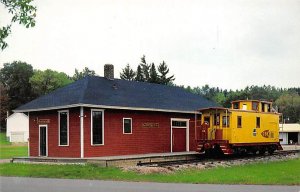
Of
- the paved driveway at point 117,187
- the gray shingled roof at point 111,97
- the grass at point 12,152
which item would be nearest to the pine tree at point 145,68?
the grass at point 12,152

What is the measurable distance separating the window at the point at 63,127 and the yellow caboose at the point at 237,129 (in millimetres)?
8485

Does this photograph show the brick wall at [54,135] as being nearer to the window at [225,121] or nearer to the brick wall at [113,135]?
the brick wall at [113,135]

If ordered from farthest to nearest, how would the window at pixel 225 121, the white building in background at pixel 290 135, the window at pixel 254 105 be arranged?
the white building in background at pixel 290 135
the window at pixel 254 105
the window at pixel 225 121

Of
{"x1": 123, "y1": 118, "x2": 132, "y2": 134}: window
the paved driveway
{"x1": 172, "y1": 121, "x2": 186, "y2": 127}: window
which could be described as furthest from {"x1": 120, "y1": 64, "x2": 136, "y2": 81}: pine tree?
the paved driveway

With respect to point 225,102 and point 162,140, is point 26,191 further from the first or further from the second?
point 225,102

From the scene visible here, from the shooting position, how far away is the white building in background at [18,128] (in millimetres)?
77312

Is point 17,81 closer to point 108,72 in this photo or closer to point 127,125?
point 108,72

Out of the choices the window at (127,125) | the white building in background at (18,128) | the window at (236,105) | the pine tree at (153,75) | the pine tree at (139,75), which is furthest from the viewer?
the pine tree at (139,75)

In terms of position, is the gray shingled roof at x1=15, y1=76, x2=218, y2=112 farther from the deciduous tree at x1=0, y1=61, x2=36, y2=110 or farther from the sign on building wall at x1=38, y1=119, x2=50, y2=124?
the deciduous tree at x1=0, y1=61, x2=36, y2=110

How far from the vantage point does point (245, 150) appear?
104ft

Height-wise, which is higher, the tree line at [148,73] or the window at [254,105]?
the tree line at [148,73]

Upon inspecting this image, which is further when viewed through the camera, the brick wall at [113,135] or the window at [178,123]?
the window at [178,123]

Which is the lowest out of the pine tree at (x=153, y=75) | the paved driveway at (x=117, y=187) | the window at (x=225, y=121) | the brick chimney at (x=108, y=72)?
the paved driveway at (x=117, y=187)

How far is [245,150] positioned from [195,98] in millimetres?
9096
